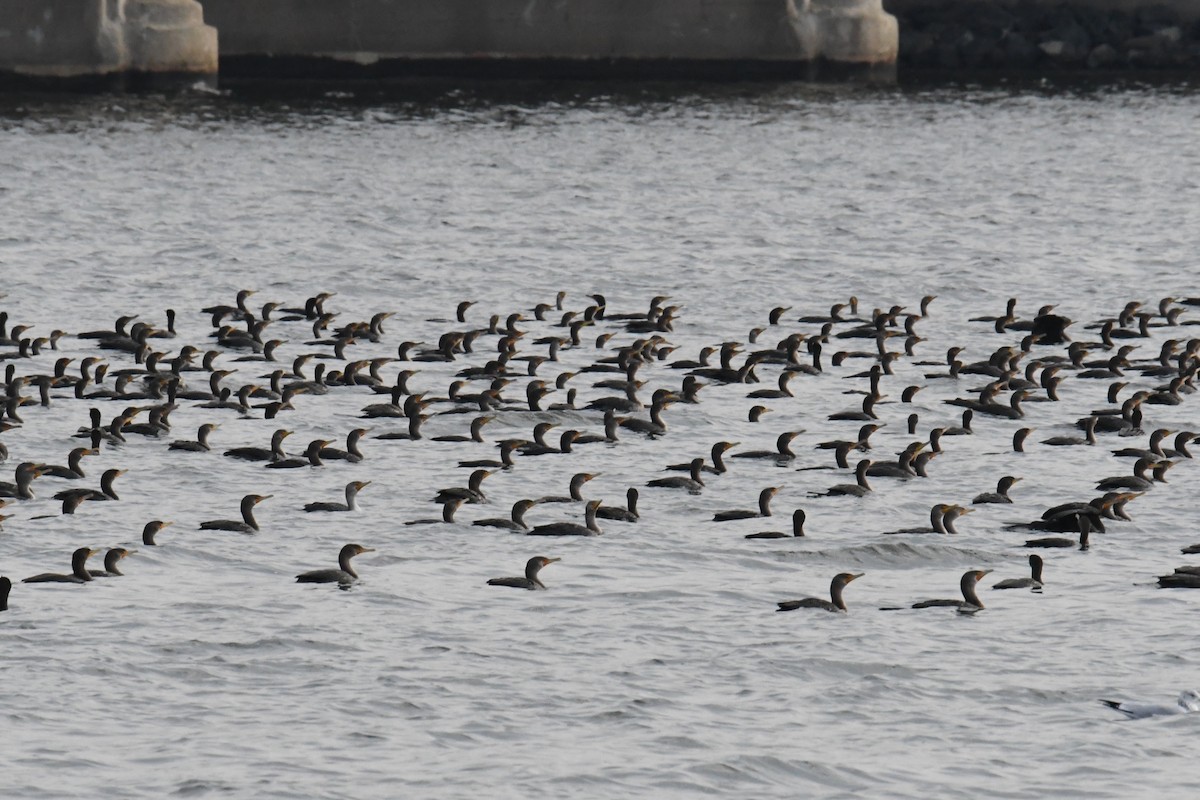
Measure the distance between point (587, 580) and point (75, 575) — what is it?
529 cm

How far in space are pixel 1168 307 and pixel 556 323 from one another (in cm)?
1180

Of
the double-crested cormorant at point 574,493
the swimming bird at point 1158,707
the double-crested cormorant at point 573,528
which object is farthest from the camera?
the double-crested cormorant at point 574,493

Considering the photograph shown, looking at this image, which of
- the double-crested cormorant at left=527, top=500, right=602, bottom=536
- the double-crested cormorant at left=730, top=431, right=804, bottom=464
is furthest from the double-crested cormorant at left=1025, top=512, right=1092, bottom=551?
the double-crested cormorant at left=527, top=500, right=602, bottom=536

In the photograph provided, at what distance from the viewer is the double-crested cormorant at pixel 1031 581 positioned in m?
21.7

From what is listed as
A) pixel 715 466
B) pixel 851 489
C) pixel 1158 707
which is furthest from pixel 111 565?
pixel 1158 707

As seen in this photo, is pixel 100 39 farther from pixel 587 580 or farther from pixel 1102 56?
pixel 587 580

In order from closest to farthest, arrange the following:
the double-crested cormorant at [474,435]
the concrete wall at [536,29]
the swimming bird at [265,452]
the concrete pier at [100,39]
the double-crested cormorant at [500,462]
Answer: the swimming bird at [265,452]
the double-crested cormorant at [500,462]
the double-crested cormorant at [474,435]
the concrete pier at [100,39]
the concrete wall at [536,29]

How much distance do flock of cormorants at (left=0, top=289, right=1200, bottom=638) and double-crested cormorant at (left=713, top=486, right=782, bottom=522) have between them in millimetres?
29

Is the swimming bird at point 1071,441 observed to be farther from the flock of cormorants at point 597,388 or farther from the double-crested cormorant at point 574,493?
the double-crested cormorant at point 574,493

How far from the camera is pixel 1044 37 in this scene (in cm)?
9656

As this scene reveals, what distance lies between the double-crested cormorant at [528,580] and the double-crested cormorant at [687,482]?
4.37 m

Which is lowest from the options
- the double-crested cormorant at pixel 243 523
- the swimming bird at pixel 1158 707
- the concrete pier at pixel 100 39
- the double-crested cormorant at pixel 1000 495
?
the swimming bird at pixel 1158 707

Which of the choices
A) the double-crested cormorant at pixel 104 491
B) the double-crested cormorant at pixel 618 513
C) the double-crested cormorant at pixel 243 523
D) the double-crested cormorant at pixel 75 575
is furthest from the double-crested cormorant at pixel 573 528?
the double-crested cormorant at pixel 104 491

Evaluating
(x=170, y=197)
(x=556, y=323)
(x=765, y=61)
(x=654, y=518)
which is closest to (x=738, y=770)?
(x=654, y=518)
